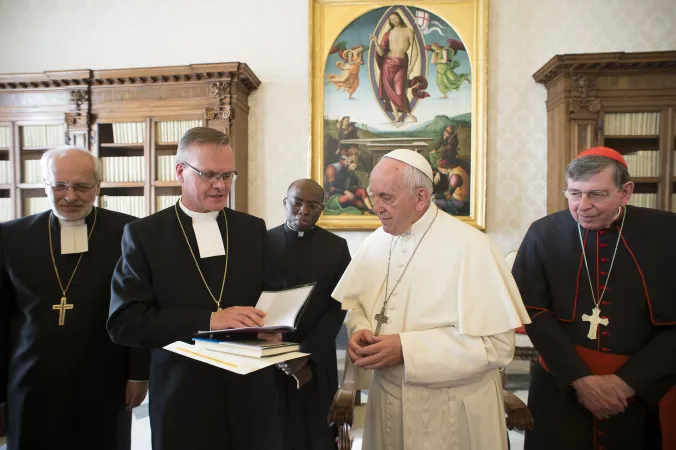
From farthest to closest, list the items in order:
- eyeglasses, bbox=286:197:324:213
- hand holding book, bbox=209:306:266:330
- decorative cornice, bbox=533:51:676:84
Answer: decorative cornice, bbox=533:51:676:84 < eyeglasses, bbox=286:197:324:213 < hand holding book, bbox=209:306:266:330

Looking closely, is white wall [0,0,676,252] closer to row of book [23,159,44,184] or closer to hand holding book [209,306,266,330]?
row of book [23,159,44,184]

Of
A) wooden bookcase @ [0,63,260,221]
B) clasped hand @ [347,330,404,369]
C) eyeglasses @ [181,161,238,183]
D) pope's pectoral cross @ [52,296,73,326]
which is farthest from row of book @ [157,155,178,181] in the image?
clasped hand @ [347,330,404,369]

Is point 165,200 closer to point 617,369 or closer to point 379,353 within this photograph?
point 379,353

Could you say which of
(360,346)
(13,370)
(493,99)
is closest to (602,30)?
(493,99)

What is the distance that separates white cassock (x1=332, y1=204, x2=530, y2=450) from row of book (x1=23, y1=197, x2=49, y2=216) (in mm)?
4965

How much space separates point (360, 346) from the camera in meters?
1.85

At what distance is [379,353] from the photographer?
1.75 m

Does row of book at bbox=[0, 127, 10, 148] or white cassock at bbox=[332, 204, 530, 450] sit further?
row of book at bbox=[0, 127, 10, 148]

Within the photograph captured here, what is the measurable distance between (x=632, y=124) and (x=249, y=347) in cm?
494

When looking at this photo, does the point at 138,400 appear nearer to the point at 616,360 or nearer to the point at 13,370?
the point at 13,370

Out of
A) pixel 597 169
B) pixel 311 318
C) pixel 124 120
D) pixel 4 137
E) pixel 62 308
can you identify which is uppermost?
pixel 124 120

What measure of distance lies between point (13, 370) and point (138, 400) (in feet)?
1.90

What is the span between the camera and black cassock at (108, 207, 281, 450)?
1.63m

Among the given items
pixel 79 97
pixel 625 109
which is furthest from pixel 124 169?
pixel 625 109
